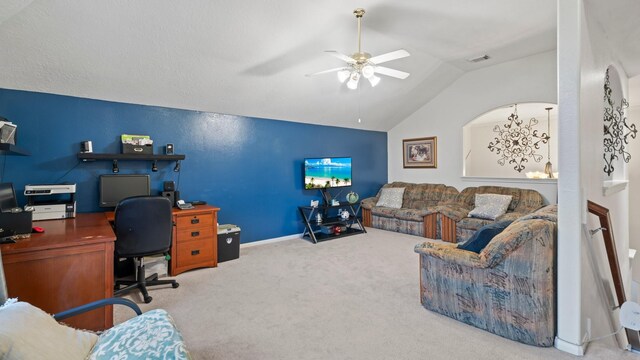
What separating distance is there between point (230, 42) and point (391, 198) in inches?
164

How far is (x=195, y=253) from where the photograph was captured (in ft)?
11.8

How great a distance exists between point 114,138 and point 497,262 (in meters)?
4.19

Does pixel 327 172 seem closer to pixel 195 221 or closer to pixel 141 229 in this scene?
pixel 195 221

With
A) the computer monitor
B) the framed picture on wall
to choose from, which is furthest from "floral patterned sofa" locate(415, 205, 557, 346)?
the framed picture on wall

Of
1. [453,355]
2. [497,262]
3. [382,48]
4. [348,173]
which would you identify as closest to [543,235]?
[497,262]

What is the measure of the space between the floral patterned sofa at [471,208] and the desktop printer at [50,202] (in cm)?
506

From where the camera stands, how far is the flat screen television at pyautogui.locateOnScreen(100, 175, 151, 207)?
339cm

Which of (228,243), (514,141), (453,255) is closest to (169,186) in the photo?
(228,243)

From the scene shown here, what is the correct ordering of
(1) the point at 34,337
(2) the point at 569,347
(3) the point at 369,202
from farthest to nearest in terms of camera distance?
(3) the point at 369,202, (2) the point at 569,347, (1) the point at 34,337

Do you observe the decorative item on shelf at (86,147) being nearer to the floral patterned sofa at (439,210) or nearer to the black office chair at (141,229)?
the black office chair at (141,229)

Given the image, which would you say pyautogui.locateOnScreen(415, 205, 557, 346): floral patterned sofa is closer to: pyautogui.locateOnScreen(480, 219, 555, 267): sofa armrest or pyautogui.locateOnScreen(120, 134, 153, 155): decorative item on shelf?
pyautogui.locateOnScreen(480, 219, 555, 267): sofa armrest

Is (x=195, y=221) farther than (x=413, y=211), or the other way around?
(x=413, y=211)

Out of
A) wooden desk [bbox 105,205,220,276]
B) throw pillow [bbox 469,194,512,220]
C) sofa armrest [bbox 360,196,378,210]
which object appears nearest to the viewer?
wooden desk [bbox 105,205,220,276]

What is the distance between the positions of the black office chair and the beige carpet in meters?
0.33
